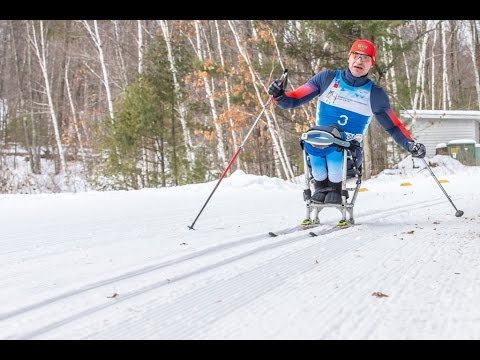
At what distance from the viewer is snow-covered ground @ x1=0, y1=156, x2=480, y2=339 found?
5.35 feet

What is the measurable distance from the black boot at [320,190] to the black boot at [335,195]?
0.13 feet

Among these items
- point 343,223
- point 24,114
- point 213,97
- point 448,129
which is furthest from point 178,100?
point 448,129

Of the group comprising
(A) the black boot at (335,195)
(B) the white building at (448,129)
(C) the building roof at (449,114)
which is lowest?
(A) the black boot at (335,195)

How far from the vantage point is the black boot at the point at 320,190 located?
14.1ft

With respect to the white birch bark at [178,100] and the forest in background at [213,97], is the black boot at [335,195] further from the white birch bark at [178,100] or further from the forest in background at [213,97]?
the white birch bark at [178,100]

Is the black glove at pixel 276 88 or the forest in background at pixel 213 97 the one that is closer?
the black glove at pixel 276 88

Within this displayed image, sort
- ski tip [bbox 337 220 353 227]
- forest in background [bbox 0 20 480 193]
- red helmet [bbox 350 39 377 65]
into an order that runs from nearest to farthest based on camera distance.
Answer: ski tip [bbox 337 220 353 227] < red helmet [bbox 350 39 377 65] < forest in background [bbox 0 20 480 193]

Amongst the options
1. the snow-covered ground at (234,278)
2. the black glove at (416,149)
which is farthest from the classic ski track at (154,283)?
the black glove at (416,149)

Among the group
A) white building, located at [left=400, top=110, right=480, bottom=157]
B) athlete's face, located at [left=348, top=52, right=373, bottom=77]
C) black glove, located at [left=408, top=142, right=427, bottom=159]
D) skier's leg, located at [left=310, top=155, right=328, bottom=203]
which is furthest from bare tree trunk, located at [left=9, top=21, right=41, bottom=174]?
black glove, located at [left=408, top=142, right=427, bottom=159]

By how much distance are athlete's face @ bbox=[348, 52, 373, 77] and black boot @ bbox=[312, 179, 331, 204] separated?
0.93m

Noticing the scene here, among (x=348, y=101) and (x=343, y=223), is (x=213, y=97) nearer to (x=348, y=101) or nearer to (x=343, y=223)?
(x=348, y=101)

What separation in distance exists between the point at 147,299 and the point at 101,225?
7.54 ft

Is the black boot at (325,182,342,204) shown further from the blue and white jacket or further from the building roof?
the building roof

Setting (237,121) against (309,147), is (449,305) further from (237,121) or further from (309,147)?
(237,121)
